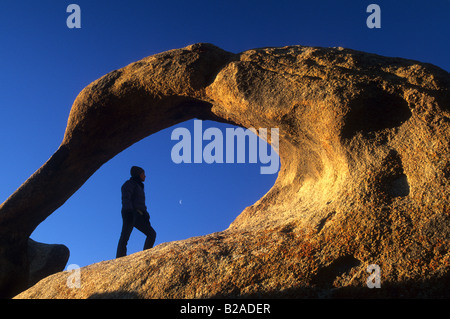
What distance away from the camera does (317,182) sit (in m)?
4.27

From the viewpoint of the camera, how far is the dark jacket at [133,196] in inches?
223

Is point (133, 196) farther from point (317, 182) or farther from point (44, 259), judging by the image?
point (317, 182)

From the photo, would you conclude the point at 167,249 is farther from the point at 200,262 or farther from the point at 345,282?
the point at 345,282

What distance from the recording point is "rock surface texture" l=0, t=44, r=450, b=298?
2.77 m

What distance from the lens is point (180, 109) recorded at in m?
5.11

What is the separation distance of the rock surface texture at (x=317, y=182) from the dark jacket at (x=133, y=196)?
140 cm

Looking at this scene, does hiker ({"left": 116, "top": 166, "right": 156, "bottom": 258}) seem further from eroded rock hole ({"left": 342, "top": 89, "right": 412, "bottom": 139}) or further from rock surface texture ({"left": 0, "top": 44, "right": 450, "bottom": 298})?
eroded rock hole ({"left": 342, "top": 89, "right": 412, "bottom": 139})

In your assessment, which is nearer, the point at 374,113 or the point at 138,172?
the point at 374,113

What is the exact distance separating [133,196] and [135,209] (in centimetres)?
21

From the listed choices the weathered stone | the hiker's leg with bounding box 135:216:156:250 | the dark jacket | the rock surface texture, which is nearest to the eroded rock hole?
the rock surface texture

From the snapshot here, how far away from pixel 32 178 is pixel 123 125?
1485 millimetres

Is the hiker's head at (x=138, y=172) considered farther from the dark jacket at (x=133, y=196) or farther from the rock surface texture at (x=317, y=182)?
the rock surface texture at (x=317, y=182)

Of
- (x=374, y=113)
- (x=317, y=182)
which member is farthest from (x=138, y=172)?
(x=374, y=113)
